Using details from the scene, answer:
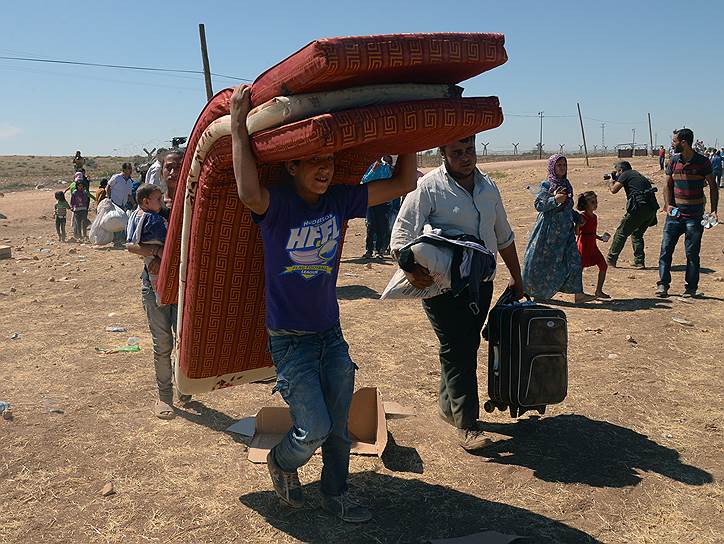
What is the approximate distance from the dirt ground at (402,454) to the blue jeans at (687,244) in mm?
819

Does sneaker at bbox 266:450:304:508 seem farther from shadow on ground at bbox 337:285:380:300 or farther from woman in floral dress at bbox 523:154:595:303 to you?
woman in floral dress at bbox 523:154:595:303

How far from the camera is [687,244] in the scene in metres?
8.32

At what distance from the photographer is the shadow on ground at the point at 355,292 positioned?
8781mm

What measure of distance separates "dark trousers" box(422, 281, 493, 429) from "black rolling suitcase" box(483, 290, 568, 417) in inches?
6.4

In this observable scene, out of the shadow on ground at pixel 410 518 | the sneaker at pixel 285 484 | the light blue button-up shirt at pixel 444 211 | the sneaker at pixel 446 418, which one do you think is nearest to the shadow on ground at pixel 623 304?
the sneaker at pixel 446 418

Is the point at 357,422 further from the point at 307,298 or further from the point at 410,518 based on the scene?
the point at 307,298

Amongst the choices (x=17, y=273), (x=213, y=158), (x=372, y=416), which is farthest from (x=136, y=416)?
(x=17, y=273)

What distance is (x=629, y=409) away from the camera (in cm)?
489

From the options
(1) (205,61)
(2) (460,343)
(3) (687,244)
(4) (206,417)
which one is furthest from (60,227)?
(2) (460,343)

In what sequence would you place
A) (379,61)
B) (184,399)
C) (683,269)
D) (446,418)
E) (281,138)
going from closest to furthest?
(379,61) → (281,138) → (446,418) → (184,399) → (683,269)

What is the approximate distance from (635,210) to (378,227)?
4067 millimetres

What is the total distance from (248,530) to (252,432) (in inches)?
48.6

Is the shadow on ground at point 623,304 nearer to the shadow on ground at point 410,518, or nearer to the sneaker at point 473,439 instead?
the sneaker at point 473,439

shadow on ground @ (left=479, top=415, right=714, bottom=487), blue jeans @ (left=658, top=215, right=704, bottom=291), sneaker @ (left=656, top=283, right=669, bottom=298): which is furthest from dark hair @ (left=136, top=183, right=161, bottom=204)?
sneaker @ (left=656, top=283, right=669, bottom=298)
